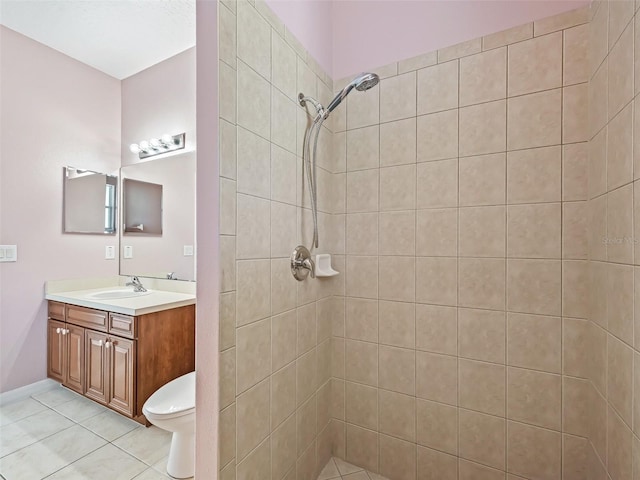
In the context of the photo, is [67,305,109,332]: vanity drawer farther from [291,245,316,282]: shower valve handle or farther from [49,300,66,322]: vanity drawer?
[291,245,316,282]: shower valve handle

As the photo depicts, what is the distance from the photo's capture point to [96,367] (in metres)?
2.07

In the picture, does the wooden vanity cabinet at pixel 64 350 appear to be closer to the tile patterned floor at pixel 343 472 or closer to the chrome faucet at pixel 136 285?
the chrome faucet at pixel 136 285

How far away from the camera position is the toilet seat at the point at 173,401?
1383 mm

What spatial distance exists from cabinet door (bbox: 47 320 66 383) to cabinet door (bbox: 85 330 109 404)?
0.39 m

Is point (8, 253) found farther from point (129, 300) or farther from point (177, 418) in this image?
point (177, 418)

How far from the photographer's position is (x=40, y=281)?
238cm

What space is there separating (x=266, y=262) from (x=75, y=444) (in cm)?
183

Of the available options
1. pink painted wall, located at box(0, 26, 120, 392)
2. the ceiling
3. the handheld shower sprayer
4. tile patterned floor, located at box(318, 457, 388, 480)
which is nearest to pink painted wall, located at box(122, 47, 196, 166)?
the ceiling

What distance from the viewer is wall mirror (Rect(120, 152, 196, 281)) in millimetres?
2420

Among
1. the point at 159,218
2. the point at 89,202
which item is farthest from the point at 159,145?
the point at 89,202

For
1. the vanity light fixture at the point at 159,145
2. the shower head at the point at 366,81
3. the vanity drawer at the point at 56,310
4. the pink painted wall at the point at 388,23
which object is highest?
the pink painted wall at the point at 388,23

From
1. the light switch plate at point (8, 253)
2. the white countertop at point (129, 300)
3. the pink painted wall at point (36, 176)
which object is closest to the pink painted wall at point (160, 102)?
the pink painted wall at point (36, 176)

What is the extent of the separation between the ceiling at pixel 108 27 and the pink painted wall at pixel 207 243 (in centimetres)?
160

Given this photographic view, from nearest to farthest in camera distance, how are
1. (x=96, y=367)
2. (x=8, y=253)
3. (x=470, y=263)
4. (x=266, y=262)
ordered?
(x=266, y=262), (x=470, y=263), (x=96, y=367), (x=8, y=253)
